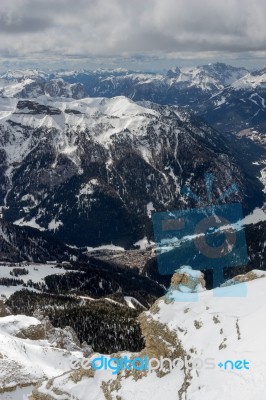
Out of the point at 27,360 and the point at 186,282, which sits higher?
the point at 186,282

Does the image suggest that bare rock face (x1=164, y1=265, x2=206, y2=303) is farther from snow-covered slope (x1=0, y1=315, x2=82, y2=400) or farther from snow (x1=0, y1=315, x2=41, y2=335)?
snow (x1=0, y1=315, x2=41, y2=335)

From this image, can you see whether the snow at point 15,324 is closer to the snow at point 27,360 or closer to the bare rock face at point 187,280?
the snow at point 27,360

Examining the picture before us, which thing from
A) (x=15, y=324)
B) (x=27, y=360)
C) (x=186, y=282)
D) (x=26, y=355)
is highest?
(x=186, y=282)

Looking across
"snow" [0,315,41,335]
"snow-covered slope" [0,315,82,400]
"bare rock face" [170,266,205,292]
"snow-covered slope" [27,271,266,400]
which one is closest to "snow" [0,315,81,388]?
"snow-covered slope" [0,315,82,400]

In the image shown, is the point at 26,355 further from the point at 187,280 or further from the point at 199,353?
the point at 199,353

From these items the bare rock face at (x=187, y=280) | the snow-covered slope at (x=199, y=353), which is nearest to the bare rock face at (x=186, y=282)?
the bare rock face at (x=187, y=280)

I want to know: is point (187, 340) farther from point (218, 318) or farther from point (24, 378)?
point (24, 378)

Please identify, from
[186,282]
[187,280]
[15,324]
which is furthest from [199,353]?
[15,324]

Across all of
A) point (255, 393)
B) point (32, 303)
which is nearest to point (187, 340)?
point (255, 393)

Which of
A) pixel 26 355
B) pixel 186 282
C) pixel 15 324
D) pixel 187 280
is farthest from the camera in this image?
pixel 15 324
